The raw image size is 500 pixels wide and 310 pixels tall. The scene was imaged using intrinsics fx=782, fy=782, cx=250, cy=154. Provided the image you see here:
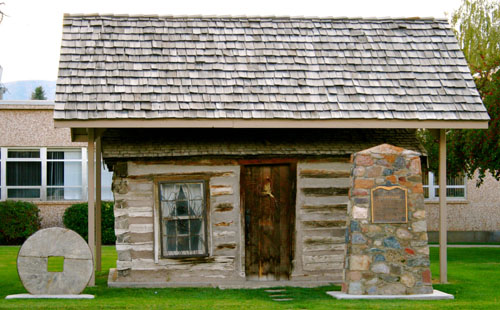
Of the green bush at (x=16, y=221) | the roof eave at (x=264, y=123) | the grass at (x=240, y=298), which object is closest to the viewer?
the grass at (x=240, y=298)

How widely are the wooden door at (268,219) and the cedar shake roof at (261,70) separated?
1.29 metres

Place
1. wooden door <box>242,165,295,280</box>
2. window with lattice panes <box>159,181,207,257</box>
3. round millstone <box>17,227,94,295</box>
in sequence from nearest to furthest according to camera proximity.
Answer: round millstone <box>17,227,94,295</box>, window with lattice panes <box>159,181,207,257</box>, wooden door <box>242,165,295,280</box>

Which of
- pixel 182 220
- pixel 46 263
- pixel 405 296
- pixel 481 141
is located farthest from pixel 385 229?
pixel 481 141

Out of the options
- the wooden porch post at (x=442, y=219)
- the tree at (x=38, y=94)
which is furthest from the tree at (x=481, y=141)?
the tree at (x=38, y=94)

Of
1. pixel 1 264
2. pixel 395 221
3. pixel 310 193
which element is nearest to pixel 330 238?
pixel 310 193

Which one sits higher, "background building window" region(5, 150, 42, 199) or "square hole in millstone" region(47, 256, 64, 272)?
"background building window" region(5, 150, 42, 199)

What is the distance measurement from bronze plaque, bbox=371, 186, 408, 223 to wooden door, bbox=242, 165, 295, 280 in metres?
2.16

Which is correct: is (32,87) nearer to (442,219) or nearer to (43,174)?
(43,174)

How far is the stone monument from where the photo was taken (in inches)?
437

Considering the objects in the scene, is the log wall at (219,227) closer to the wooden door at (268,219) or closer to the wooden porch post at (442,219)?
the wooden door at (268,219)

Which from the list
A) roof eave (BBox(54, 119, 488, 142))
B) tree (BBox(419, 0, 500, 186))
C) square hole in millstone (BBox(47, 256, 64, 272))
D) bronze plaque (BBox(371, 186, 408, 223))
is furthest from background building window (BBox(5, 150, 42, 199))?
bronze plaque (BBox(371, 186, 408, 223))

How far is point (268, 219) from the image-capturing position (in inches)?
514

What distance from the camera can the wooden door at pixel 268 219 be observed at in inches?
512

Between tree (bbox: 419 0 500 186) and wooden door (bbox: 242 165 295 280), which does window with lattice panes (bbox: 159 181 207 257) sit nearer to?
wooden door (bbox: 242 165 295 280)
